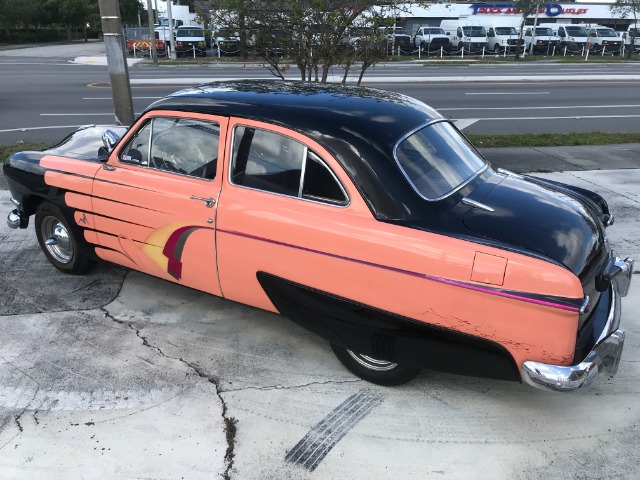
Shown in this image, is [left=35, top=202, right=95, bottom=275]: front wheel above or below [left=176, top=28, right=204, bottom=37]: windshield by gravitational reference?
below

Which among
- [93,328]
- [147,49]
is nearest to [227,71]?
[147,49]

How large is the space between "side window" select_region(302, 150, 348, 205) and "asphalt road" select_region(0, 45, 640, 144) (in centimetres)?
879

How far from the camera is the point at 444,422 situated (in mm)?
3201

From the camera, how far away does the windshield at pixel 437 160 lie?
3.25 metres

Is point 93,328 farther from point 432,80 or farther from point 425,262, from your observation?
point 432,80

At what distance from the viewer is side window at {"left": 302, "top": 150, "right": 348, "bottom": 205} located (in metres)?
3.22

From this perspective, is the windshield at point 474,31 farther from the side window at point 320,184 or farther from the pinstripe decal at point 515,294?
the pinstripe decal at point 515,294

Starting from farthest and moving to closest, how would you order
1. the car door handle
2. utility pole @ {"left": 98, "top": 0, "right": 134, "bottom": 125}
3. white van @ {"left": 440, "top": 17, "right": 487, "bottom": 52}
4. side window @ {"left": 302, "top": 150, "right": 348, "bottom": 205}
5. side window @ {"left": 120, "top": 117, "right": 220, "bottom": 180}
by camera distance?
1. white van @ {"left": 440, "top": 17, "right": 487, "bottom": 52}
2. utility pole @ {"left": 98, "top": 0, "right": 134, "bottom": 125}
3. side window @ {"left": 120, "top": 117, "right": 220, "bottom": 180}
4. the car door handle
5. side window @ {"left": 302, "top": 150, "right": 348, "bottom": 205}

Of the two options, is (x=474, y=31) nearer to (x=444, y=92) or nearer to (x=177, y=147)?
(x=444, y=92)

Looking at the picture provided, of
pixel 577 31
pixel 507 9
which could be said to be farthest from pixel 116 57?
pixel 507 9

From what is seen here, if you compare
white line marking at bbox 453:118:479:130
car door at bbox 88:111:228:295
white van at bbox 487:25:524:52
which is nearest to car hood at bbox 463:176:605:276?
car door at bbox 88:111:228:295

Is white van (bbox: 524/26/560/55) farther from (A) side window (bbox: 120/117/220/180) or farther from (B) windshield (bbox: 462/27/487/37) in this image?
(A) side window (bbox: 120/117/220/180)

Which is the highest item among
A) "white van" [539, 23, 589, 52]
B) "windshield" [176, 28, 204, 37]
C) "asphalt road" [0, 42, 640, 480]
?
"windshield" [176, 28, 204, 37]

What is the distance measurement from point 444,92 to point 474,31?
818 inches
